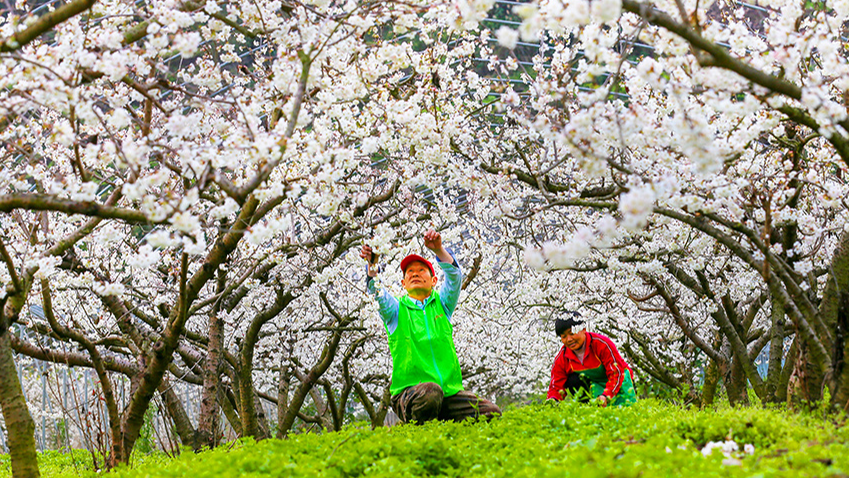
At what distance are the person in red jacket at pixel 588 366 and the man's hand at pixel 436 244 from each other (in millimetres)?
1760

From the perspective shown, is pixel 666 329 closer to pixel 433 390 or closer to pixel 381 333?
pixel 381 333

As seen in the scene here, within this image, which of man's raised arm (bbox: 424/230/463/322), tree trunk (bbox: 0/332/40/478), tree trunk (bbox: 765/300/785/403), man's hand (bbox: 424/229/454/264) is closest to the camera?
tree trunk (bbox: 0/332/40/478)

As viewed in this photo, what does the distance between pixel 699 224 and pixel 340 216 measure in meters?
2.91

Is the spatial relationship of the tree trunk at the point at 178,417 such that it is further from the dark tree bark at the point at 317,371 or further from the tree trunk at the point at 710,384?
the tree trunk at the point at 710,384

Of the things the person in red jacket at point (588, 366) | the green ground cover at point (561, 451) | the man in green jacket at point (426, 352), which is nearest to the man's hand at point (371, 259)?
the man in green jacket at point (426, 352)

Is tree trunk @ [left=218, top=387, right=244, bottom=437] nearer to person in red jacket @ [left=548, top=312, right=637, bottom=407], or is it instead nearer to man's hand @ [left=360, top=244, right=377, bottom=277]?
person in red jacket @ [left=548, top=312, right=637, bottom=407]

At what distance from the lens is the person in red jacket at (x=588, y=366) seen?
6.73 metres

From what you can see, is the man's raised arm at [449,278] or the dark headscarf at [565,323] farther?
the dark headscarf at [565,323]

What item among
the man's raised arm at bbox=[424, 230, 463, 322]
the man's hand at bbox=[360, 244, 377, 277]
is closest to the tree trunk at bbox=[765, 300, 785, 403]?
the man's raised arm at bbox=[424, 230, 463, 322]

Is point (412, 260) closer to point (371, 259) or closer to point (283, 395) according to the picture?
point (371, 259)

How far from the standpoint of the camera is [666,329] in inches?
529

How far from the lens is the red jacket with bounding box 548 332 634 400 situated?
261 inches

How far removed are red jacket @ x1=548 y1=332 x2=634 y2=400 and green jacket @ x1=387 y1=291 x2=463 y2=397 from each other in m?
1.76

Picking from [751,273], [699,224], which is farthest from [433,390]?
[751,273]
